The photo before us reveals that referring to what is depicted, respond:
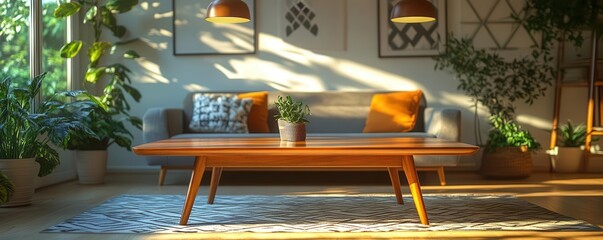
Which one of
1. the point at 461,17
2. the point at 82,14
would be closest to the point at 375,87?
the point at 461,17

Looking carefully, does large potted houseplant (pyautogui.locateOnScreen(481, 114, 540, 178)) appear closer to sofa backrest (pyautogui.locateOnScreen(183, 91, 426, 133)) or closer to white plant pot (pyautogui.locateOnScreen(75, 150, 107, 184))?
sofa backrest (pyautogui.locateOnScreen(183, 91, 426, 133))

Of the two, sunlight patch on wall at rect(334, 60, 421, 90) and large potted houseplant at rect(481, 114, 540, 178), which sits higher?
sunlight patch on wall at rect(334, 60, 421, 90)

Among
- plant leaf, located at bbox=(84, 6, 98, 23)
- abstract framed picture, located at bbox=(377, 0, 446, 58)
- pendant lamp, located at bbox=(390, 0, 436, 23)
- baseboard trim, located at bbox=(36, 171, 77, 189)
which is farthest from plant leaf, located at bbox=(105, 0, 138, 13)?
pendant lamp, located at bbox=(390, 0, 436, 23)

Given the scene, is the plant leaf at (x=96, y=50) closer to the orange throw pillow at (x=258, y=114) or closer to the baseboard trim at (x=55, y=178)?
the baseboard trim at (x=55, y=178)

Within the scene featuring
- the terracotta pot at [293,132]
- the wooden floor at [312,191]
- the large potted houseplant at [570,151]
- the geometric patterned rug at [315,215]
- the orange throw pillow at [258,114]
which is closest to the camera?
the wooden floor at [312,191]

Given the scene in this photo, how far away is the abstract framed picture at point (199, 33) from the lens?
590cm

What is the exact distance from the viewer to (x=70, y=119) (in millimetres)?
4023

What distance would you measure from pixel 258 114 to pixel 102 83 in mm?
1466

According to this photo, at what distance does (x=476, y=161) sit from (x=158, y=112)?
2671mm

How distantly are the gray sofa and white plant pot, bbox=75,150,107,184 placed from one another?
1.36 feet

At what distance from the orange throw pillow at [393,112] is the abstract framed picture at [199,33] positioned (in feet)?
4.11

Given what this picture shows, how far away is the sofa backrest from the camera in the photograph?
5.58m

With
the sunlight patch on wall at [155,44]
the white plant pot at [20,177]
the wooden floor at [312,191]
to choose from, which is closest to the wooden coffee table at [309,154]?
the wooden floor at [312,191]

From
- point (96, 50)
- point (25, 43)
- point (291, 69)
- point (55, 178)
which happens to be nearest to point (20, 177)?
point (25, 43)
